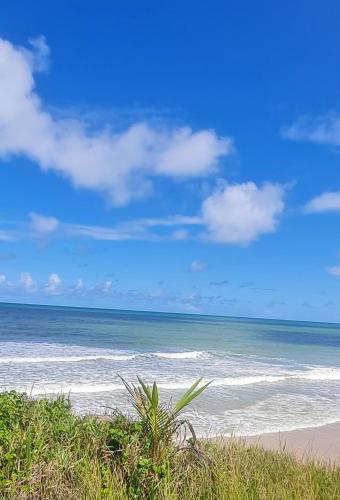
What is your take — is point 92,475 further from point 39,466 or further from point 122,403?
point 122,403

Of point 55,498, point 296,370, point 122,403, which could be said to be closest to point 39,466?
point 55,498

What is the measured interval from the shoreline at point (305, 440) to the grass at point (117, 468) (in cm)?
485

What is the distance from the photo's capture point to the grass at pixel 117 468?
455 cm

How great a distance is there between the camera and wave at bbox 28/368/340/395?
51.7 ft

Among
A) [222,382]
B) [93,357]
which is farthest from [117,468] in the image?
[93,357]

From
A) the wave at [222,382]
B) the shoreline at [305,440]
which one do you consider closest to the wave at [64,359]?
the wave at [222,382]

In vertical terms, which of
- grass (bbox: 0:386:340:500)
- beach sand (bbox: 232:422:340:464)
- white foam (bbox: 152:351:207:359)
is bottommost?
white foam (bbox: 152:351:207:359)

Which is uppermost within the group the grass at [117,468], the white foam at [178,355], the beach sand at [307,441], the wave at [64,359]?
the grass at [117,468]

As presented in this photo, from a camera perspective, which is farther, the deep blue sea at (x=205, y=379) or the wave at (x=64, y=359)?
the wave at (x=64, y=359)

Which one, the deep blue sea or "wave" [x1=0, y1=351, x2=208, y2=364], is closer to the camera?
the deep blue sea

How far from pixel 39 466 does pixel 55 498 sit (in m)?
0.35

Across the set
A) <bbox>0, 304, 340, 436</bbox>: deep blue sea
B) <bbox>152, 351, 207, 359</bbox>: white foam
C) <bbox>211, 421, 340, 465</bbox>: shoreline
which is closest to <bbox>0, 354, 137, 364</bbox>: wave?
<bbox>0, 304, 340, 436</bbox>: deep blue sea

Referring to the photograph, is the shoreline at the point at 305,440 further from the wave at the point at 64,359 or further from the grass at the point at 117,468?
Result: the wave at the point at 64,359

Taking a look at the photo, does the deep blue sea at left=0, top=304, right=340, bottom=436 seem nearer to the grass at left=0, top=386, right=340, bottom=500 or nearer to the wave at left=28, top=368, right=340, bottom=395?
the wave at left=28, top=368, right=340, bottom=395
